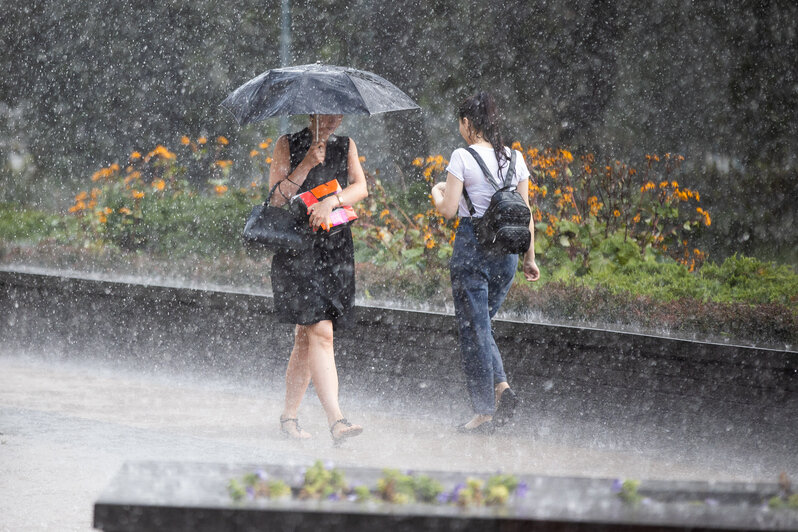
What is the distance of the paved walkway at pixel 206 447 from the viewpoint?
500 cm

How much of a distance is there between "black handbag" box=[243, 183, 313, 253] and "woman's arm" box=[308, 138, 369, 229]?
0.31 feet

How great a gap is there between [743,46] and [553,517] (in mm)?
11247

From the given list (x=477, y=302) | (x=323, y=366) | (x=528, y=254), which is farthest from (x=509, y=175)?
(x=323, y=366)

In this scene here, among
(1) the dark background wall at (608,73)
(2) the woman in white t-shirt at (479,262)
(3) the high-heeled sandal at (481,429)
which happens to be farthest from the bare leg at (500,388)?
(1) the dark background wall at (608,73)

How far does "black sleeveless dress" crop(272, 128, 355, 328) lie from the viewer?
5805 millimetres

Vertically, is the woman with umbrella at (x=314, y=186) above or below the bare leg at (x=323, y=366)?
above

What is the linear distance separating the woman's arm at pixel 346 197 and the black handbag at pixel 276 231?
0.31ft

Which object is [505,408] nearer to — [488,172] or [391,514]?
[488,172]

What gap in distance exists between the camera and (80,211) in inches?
465

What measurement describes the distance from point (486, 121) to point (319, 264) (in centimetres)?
127

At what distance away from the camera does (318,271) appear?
5.82 meters

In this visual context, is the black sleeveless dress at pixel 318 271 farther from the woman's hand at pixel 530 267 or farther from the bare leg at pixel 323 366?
the woman's hand at pixel 530 267

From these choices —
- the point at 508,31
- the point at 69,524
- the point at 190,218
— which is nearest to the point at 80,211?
the point at 190,218

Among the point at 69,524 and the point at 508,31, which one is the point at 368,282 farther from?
the point at 508,31
